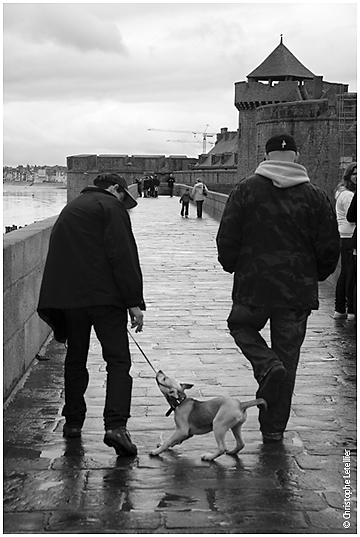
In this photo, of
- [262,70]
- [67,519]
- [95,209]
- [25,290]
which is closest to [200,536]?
[67,519]

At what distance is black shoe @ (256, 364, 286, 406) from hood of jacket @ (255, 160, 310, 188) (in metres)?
0.95

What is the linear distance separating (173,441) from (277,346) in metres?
0.77

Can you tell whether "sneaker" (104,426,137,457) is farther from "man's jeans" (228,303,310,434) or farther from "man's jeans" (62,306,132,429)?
A: "man's jeans" (228,303,310,434)

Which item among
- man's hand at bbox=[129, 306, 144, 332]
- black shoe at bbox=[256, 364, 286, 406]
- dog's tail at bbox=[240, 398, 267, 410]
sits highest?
man's hand at bbox=[129, 306, 144, 332]

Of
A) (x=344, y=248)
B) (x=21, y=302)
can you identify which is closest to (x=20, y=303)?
(x=21, y=302)

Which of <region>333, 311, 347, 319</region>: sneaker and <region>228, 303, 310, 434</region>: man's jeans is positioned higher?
<region>228, 303, 310, 434</region>: man's jeans

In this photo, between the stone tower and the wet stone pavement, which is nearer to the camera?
the wet stone pavement

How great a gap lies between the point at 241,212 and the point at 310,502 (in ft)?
5.19

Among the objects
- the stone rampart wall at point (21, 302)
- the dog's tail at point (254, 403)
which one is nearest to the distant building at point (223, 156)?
the stone rampart wall at point (21, 302)

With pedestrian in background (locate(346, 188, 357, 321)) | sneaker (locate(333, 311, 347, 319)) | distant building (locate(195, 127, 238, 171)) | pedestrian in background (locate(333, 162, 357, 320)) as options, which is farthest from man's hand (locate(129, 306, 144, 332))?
distant building (locate(195, 127, 238, 171))

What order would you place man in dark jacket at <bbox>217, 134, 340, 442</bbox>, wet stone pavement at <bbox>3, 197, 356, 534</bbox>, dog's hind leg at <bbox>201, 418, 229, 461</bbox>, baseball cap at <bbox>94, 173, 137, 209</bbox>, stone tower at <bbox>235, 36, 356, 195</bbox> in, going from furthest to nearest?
stone tower at <bbox>235, 36, 356, 195</bbox> → baseball cap at <bbox>94, 173, 137, 209</bbox> → man in dark jacket at <bbox>217, 134, 340, 442</bbox> → dog's hind leg at <bbox>201, 418, 229, 461</bbox> → wet stone pavement at <bbox>3, 197, 356, 534</bbox>

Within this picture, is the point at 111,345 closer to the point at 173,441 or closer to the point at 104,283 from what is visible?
the point at 104,283

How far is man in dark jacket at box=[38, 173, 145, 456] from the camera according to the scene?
4414mm

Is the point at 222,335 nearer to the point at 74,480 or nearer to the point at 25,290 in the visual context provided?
the point at 25,290
